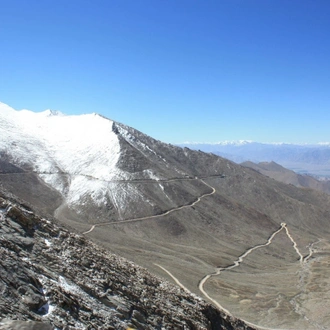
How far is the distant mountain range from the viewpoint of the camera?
2280cm

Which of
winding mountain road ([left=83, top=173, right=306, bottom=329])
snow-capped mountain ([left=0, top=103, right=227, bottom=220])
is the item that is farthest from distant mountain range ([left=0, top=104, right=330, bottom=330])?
snow-capped mountain ([left=0, top=103, right=227, bottom=220])

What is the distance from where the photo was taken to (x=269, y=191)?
17362 centimetres

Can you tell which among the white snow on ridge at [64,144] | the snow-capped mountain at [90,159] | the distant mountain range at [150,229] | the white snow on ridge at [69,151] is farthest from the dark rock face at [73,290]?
the white snow on ridge at [64,144]

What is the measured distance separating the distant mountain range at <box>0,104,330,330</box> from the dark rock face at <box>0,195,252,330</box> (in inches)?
4.6

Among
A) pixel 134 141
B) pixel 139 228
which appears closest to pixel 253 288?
pixel 139 228

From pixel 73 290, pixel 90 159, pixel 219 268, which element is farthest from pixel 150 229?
pixel 73 290

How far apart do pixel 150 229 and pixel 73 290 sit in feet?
275

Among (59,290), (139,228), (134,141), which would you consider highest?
(134,141)

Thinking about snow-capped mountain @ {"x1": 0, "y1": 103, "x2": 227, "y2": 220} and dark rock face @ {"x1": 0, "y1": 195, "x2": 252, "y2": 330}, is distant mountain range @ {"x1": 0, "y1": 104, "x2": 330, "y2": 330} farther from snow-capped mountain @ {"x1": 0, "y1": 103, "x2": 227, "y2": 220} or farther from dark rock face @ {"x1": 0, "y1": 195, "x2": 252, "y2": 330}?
snow-capped mountain @ {"x1": 0, "y1": 103, "x2": 227, "y2": 220}

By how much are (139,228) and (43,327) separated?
91.5 metres

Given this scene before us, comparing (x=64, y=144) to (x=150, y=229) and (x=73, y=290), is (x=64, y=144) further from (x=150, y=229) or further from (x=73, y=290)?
(x=73, y=290)

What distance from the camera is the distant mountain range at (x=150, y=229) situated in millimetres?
22797

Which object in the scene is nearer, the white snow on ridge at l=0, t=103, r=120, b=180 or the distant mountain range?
the distant mountain range

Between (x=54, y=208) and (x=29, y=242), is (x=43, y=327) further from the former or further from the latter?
(x=54, y=208)
